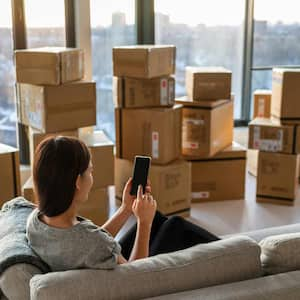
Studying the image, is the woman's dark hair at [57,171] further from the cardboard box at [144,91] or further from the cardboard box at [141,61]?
the cardboard box at [144,91]

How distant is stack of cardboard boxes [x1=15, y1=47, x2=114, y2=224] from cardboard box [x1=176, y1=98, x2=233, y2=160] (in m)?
0.67

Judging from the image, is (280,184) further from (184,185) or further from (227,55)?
(227,55)

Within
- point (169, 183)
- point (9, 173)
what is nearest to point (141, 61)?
point (169, 183)

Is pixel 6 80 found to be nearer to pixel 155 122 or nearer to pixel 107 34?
pixel 107 34

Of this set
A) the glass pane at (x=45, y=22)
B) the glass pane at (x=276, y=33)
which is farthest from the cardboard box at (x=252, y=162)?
the glass pane at (x=45, y=22)

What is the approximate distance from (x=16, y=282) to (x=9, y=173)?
6.36ft

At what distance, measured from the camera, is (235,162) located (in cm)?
400

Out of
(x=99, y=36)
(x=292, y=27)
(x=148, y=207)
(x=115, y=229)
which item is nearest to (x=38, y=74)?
(x=99, y=36)

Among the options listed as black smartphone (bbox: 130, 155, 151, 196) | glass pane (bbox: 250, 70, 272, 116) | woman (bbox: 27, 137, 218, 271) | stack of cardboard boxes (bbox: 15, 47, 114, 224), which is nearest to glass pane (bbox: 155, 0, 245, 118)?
glass pane (bbox: 250, 70, 272, 116)

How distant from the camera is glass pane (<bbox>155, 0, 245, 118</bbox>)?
4535 millimetres

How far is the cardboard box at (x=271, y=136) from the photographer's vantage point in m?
3.83

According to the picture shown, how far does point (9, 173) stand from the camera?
3.27 meters

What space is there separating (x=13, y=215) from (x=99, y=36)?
2.78 meters

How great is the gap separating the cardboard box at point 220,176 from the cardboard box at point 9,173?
1.31 metres
